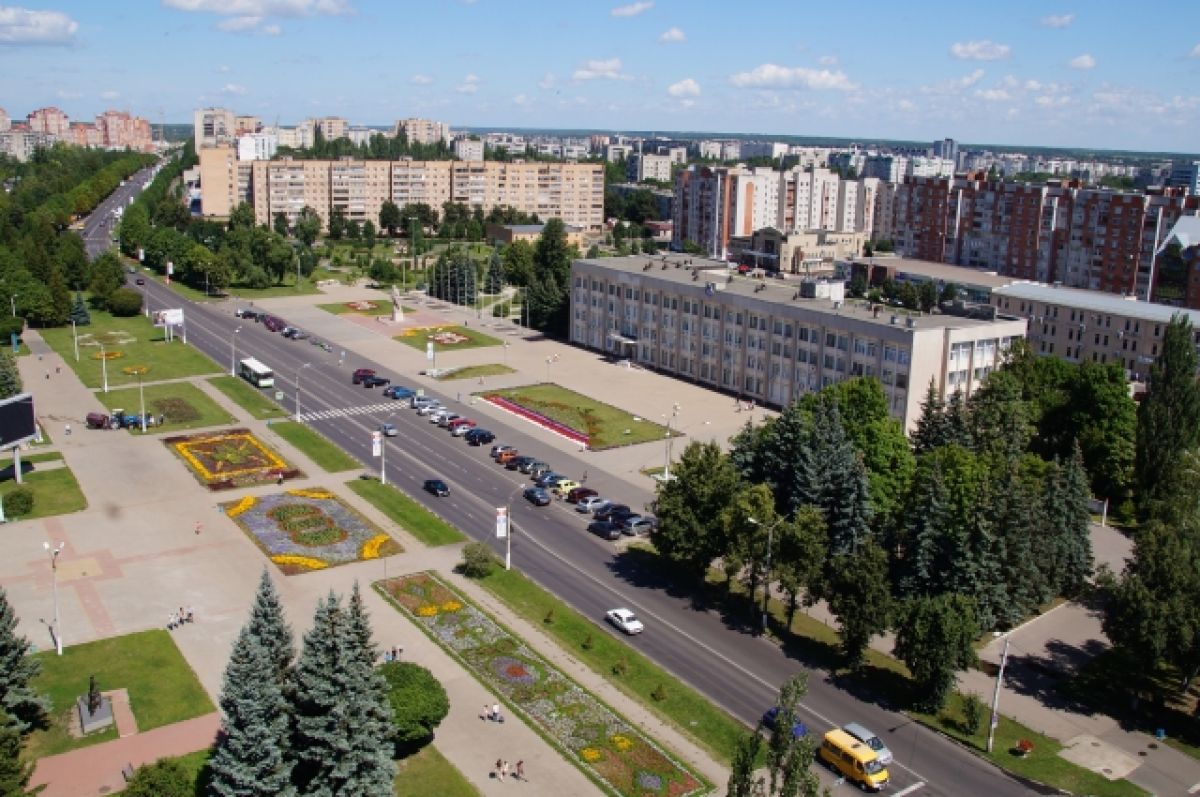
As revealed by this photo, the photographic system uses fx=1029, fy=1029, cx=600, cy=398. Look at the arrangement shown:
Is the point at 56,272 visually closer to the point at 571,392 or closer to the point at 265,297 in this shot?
the point at 265,297

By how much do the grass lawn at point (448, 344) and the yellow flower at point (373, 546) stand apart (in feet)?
164

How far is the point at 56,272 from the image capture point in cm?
11569

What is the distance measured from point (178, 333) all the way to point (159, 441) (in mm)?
40375

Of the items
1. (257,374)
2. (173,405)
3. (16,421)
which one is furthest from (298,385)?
(16,421)

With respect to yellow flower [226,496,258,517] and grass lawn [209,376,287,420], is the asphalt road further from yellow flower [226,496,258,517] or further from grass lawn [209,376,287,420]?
yellow flower [226,496,258,517]

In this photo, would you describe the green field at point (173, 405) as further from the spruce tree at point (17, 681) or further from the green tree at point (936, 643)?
the green tree at point (936, 643)

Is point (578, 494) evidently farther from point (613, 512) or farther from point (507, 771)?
point (507, 771)

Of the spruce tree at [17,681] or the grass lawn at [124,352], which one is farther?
the grass lawn at [124,352]

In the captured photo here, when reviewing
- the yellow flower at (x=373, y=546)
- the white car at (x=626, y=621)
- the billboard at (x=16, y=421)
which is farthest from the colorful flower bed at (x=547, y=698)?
the billboard at (x=16, y=421)

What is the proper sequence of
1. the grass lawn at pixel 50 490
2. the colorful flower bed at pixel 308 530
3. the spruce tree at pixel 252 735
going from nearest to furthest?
the spruce tree at pixel 252 735, the colorful flower bed at pixel 308 530, the grass lawn at pixel 50 490

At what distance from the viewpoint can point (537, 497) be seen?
6328cm

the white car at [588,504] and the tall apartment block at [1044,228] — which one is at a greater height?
the tall apartment block at [1044,228]

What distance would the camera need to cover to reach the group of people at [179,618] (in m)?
46.2

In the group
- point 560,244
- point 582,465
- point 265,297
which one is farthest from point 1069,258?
point 265,297
